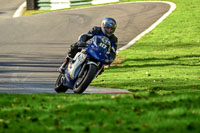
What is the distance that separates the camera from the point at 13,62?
63.2 ft

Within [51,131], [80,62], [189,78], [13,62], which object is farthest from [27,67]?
[51,131]

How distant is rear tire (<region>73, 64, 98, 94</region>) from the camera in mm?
10781

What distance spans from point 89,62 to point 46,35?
55.6 feet

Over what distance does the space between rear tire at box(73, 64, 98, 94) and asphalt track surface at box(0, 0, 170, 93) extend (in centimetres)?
188

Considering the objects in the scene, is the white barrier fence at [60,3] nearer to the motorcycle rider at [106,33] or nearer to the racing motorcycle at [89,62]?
the motorcycle rider at [106,33]

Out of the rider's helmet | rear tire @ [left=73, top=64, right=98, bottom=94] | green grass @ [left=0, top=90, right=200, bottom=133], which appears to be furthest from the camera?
the rider's helmet

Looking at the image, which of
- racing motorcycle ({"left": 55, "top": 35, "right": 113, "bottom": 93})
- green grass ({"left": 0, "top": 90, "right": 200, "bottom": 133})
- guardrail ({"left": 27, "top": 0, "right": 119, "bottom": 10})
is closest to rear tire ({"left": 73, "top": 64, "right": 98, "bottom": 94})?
racing motorcycle ({"left": 55, "top": 35, "right": 113, "bottom": 93})

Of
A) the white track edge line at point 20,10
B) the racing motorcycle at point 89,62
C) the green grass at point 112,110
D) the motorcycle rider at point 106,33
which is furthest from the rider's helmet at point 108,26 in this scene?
the white track edge line at point 20,10

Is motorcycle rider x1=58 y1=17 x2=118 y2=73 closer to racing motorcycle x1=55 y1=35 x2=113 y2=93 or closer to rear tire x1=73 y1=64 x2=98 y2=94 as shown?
racing motorcycle x1=55 y1=35 x2=113 y2=93

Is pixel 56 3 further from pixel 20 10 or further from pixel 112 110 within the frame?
pixel 112 110

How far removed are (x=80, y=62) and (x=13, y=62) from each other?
27.8ft

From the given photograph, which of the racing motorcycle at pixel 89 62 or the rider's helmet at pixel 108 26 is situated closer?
the racing motorcycle at pixel 89 62

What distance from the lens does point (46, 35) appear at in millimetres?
27609

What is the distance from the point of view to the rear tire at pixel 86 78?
10781mm
